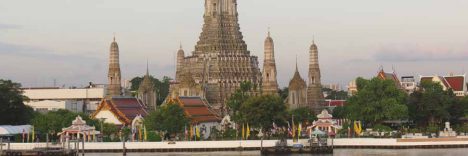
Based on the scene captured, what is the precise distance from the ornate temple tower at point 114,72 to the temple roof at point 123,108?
13325 millimetres

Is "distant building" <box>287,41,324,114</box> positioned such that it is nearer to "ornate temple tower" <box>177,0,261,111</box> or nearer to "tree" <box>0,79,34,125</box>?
"ornate temple tower" <box>177,0,261,111</box>

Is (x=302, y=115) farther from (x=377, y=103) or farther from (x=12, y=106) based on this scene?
(x=12, y=106)

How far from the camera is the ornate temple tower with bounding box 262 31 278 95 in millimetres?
100438

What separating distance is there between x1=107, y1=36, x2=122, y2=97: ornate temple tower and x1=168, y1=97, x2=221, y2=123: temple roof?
13.4 meters

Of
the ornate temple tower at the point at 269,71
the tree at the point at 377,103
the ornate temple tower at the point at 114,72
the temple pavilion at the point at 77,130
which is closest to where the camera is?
the temple pavilion at the point at 77,130

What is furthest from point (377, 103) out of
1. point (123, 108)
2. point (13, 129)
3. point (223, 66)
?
point (223, 66)

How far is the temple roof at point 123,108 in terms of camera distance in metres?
79.6

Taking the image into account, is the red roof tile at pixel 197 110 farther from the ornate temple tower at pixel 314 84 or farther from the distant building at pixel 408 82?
the distant building at pixel 408 82

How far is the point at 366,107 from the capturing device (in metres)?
74.9

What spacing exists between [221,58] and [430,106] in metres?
35.7

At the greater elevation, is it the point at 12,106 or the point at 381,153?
the point at 12,106

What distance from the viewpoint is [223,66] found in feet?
359

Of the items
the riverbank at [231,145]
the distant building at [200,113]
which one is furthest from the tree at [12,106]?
the distant building at [200,113]

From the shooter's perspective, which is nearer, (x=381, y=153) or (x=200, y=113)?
(x=381, y=153)
